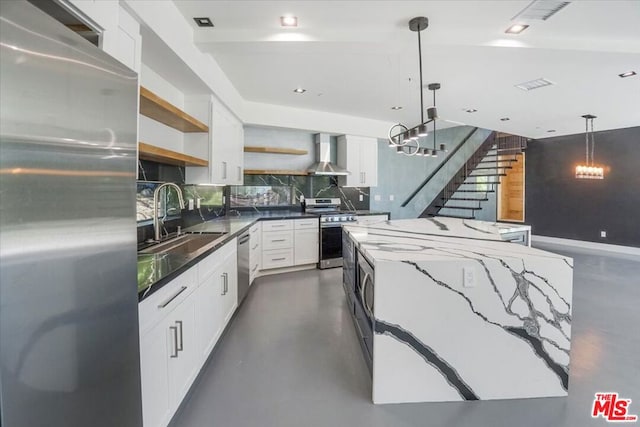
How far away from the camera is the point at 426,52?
10.0 ft

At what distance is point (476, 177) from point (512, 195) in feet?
7.07

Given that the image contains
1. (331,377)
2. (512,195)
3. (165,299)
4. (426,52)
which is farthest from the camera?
(512,195)

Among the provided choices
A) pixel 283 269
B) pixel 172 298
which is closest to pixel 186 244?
pixel 172 298

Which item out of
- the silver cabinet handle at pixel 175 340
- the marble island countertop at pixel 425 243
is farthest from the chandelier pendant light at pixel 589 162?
the silver cabinet handle at pixel 175 340

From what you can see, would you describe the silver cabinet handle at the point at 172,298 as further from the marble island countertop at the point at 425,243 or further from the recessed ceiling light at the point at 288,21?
the recessed ceiling light at the point at 288,21

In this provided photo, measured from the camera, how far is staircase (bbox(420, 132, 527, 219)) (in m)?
7.64

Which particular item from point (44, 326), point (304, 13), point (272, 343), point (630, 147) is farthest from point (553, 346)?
point (630, 147)

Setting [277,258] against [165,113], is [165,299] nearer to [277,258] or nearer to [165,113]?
[165,113]

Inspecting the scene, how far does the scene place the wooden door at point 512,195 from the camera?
30.5ft

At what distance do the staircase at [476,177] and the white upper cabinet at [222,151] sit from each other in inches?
192

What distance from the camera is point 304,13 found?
2.52 meters

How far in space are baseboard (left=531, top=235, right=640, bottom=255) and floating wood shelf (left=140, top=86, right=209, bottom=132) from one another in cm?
815

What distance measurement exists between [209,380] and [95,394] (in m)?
1.43

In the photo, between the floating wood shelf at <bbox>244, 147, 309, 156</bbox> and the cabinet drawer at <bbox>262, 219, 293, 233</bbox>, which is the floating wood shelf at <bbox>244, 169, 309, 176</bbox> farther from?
the cabinet drawer at <bbox>262, 219, 293, 233</bbox>
